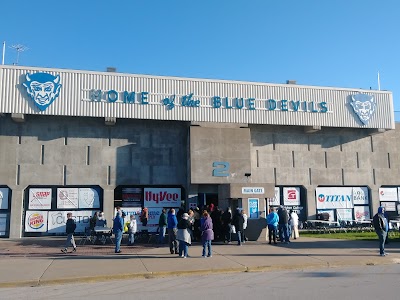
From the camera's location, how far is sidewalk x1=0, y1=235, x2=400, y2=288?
11.6 metres

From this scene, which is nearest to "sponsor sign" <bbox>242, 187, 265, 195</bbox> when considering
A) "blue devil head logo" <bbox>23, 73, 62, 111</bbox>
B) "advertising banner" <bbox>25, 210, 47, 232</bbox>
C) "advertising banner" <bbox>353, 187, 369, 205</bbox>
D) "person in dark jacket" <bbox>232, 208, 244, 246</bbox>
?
"person in dark jacket" <bbox>232, 208, 244, 246</bbox>

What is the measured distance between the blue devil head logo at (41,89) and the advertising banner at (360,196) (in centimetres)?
2099

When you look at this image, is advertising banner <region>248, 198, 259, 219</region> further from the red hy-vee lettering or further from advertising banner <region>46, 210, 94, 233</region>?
advertising banner <region>46, 210, 94, 233</region>

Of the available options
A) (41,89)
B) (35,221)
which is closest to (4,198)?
(35,221)

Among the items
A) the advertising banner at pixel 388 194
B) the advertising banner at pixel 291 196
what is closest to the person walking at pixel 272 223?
the advertising banner at pixel 291 196

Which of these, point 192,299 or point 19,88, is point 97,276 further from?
point 19,88

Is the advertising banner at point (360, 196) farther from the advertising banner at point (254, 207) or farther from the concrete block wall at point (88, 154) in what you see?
the concrete block wall at point (88, 154)

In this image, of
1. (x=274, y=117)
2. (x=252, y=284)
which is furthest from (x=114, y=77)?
(x=252, y=284)

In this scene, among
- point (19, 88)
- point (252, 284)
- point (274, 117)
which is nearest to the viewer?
point (252, 284)

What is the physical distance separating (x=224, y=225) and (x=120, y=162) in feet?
32.2

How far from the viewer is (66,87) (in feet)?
85.0

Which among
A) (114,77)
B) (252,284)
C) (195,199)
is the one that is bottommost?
(252,284)

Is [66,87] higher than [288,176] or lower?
higher

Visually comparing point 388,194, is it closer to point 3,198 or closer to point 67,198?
point 67,198
